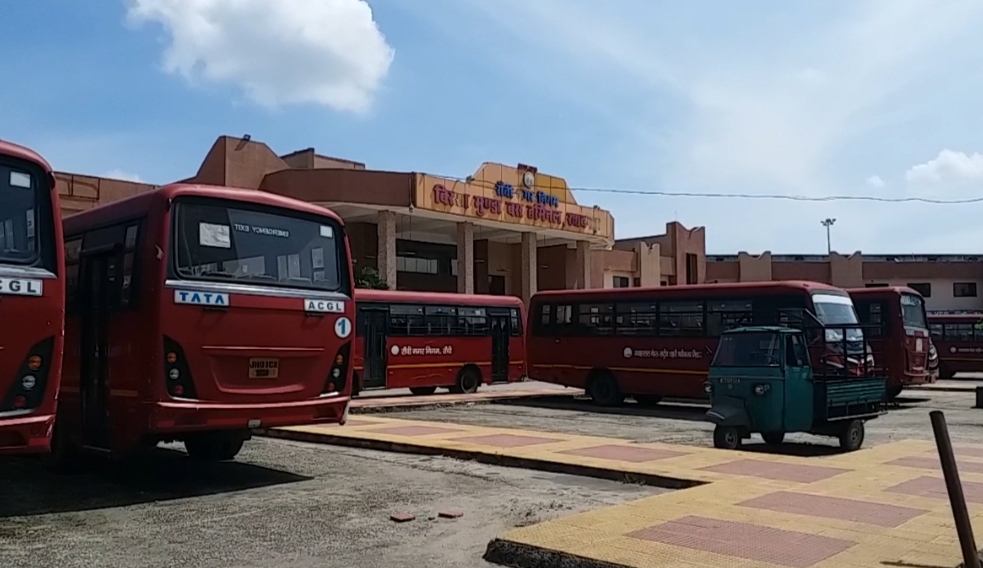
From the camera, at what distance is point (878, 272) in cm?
6244

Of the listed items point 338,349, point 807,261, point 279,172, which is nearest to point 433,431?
point 338,349

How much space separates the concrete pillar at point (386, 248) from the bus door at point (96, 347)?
24782mm

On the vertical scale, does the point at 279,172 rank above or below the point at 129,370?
above

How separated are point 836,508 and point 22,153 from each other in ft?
24.3

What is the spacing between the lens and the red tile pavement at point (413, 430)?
14328mm

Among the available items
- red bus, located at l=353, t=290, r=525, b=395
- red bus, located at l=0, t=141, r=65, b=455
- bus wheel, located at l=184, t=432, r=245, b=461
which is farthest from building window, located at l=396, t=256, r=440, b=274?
red bus, located at l=0, t=141, r=65, b=455

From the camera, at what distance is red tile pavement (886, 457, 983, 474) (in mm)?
10797

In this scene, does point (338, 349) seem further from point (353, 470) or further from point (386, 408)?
point (386, 408)

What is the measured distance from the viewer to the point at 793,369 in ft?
42.0

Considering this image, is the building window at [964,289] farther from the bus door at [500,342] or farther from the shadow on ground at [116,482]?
the shadow on ground at [116,482]

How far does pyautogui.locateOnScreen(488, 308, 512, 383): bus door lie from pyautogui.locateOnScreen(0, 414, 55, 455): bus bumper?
19052 millimetres

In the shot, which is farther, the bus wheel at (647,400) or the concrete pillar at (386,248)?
the concrete pillar at (386,248)

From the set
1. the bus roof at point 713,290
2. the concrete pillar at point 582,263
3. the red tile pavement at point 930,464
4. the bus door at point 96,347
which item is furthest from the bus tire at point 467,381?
the concrete pillar at point 582,263

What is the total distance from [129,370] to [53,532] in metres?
1.98
